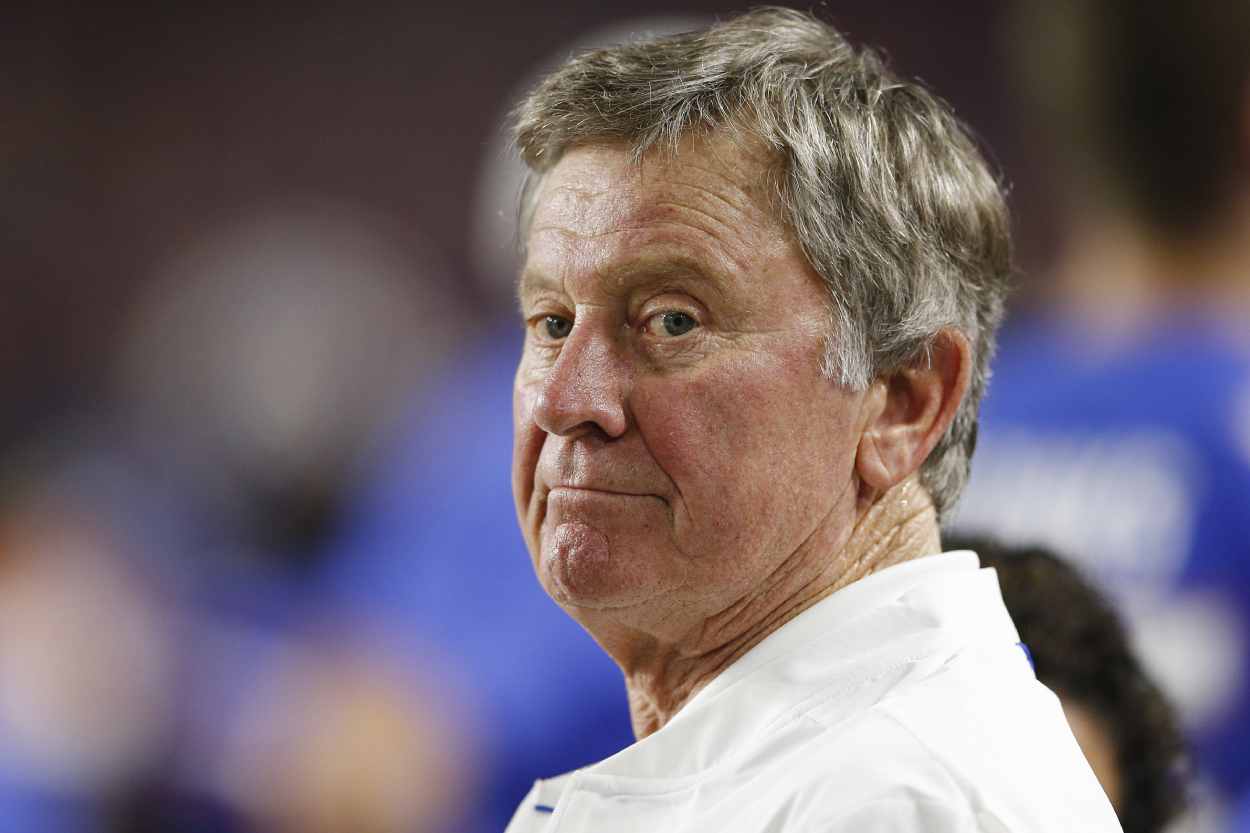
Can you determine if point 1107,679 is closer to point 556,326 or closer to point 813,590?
point 813,590

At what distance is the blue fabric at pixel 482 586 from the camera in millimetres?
2559

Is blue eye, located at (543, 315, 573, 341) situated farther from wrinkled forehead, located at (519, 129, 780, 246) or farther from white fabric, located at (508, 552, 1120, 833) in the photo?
white fabric, located at (508, 552, 1120, 833)

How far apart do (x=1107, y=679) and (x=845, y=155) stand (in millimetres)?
1071

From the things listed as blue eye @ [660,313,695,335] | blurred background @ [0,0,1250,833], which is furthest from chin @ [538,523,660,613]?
blurred background @ [0,0,1250,833]

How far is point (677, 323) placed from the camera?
112 cm

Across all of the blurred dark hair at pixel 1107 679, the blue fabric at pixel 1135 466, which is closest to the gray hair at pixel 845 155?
the blurred dark hair at pixel 1107 679

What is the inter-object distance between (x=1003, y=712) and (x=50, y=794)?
2553 millimetres

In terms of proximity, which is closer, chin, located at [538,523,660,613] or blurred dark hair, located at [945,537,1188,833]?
chin, located at [538,523,660,613]

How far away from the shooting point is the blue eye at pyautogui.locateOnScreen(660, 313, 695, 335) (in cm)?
112

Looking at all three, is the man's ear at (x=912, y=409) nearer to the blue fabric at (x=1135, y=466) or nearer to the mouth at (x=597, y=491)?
the mouth at (x=597, y=491)

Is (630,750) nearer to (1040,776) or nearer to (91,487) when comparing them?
(1040,776)

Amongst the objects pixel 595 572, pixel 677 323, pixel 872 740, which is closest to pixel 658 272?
pixel 677 323

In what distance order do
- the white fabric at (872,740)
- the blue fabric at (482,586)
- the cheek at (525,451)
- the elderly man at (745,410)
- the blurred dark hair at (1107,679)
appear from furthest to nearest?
the blue fabric at (482,586)
the blurred dark hair at (1107,679)
the cheek at (525,451)
the elderly man at (745,410)
the white fabric at (872,740)

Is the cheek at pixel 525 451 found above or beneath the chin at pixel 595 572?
above
